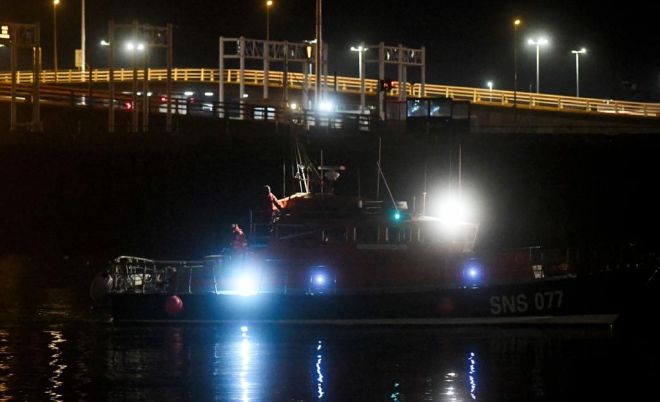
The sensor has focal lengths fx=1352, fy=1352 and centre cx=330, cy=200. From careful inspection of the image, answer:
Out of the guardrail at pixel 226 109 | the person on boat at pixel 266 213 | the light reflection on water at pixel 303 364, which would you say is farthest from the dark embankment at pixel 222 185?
the light reflection on water at pixel 303 364

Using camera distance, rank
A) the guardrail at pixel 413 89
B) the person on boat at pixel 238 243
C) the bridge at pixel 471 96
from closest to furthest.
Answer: the person on boat at pixel 238 243
the bridge at pixel 471 96
the guardrail at pixel 413 89

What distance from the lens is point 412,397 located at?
24.5 meters

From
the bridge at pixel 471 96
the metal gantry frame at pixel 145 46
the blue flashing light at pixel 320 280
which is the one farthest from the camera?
the bridge at pixel 471 96

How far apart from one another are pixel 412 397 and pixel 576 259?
9.00 meters

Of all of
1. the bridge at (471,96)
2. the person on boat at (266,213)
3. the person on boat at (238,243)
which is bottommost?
the person on boat at (238,243)

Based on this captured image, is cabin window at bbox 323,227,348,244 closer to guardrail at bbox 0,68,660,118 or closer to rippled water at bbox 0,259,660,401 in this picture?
rippled water at bbox 0,259,660,401

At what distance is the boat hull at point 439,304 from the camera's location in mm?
30844

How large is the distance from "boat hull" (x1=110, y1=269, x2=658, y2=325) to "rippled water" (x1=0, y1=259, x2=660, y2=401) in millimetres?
347

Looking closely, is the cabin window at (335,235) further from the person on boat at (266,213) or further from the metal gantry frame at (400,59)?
the metal gantry frame at (400,59)

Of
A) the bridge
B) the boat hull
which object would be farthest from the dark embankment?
the bridge

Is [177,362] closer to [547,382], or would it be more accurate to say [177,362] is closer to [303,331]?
[303,331]

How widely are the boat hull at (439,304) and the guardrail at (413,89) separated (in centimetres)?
4873

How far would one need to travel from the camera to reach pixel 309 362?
2809cm

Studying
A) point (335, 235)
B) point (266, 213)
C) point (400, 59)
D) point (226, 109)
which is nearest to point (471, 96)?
point (400, 59)
